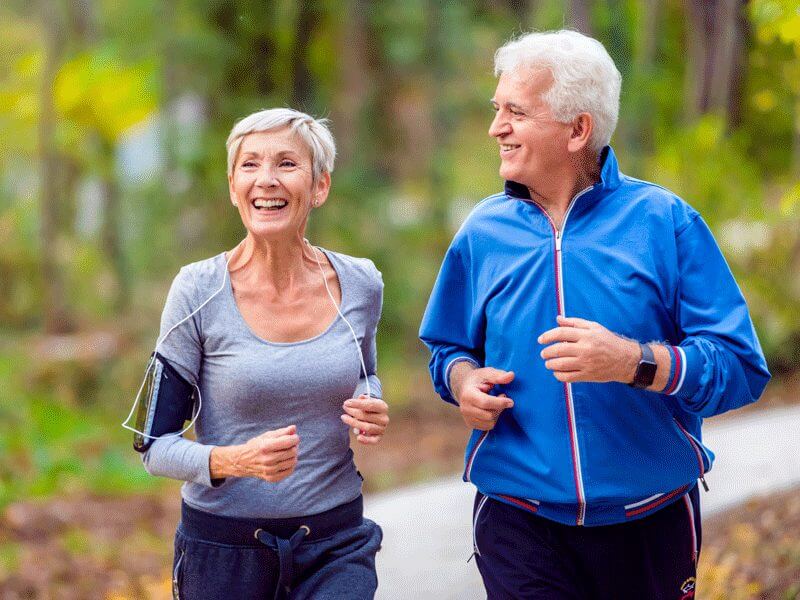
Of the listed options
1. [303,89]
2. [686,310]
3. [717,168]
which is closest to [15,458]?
[303,89]

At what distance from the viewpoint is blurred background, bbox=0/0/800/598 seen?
881cm

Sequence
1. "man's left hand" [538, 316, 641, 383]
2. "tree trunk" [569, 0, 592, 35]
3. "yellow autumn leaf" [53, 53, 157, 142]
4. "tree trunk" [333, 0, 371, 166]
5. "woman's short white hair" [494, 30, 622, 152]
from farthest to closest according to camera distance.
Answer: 1. "tree trunk" [333, 0, 371, 166]
2. "yellow autumn leaf" [53, 53, 157, 142]
3. "tree trunk" [569, 0, 592, 35]
4. "woman's short white hair" [494, 30, 622, 152]
5. "man's left hand" [538, 316, 641, 383]

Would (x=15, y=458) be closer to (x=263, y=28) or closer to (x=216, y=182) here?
(x=216, y=182)

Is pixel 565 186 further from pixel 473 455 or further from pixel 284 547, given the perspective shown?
pixel 284 547

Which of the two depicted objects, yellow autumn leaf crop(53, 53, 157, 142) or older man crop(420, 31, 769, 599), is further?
yellow autumn leaf crop(53, 53, 157, 142)

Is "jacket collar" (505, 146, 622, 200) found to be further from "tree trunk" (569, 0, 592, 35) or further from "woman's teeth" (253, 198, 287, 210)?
"tree trunk" (569, 0, 592, 35)

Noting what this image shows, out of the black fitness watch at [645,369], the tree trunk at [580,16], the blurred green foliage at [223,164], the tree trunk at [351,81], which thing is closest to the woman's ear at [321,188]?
the black fitness watch at [645,369]

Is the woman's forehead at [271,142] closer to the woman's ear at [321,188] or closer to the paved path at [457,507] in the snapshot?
the woman's ear at [321,188]

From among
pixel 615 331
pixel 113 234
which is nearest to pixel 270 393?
pixel 615 331

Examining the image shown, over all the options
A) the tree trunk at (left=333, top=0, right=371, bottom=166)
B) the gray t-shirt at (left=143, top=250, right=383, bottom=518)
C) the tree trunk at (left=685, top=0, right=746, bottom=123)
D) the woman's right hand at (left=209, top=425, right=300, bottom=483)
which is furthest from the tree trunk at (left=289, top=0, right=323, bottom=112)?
the woman's right hand at (left=209, top=425, right=300, bottom=483)

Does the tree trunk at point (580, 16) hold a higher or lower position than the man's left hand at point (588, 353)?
higher

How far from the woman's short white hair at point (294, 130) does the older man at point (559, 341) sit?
1.45 ft

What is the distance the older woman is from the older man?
0.36m

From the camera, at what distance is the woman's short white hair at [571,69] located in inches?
111
